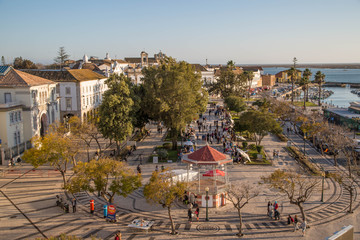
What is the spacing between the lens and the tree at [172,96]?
139ft

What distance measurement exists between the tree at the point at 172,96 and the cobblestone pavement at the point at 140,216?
11981 millimetres

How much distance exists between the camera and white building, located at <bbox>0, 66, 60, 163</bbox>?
3934cm

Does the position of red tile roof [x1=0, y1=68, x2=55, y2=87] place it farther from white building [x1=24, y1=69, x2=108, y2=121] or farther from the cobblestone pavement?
the cobblestone pavement

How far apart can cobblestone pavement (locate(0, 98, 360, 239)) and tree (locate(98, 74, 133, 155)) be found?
10.0m

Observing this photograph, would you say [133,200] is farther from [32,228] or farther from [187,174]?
[32,228]

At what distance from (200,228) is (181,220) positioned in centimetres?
179

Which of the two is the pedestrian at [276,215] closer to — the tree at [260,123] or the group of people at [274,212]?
the group of people at [274,212]

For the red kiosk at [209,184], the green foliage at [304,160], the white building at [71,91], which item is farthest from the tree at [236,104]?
the red kiosk at [209,184]

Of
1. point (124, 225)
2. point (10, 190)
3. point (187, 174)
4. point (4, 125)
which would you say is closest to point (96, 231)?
point (124, 225)

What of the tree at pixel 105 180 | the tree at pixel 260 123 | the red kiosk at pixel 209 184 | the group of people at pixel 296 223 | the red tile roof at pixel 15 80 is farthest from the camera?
the tree at pixel 260 123

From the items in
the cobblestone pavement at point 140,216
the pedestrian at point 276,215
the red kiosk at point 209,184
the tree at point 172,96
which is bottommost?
the cobblestone pavement at point 140,216

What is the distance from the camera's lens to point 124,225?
76.2ft

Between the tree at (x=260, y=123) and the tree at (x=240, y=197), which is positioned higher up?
the tree at (x=260, y=123)

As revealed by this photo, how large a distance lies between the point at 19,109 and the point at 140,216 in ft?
82.8
